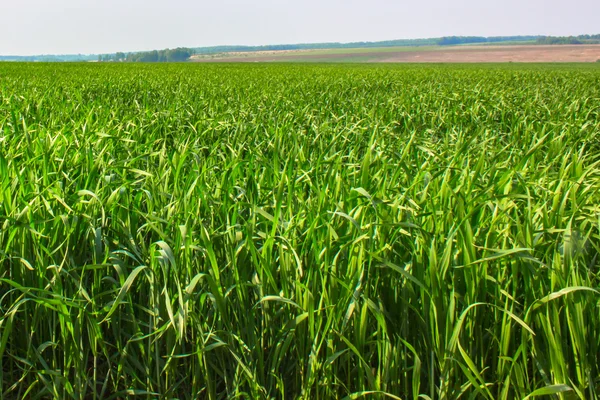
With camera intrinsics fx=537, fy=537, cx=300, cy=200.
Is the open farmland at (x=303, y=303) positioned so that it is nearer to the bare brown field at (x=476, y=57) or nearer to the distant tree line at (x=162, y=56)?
the bare brown field at (x=476, y=57)

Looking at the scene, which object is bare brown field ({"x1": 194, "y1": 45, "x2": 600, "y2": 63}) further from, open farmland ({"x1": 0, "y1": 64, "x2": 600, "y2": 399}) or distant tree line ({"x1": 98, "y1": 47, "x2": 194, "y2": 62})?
open farmland ({"x1": 0, "y1": 64, "x2": 600, "y2": 399})

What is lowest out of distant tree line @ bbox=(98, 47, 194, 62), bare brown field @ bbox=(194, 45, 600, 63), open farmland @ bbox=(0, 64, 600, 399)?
open farmland @ bbox=(0, 64, 600, 399)

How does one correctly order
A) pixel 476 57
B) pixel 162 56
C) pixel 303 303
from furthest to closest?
1. pixel 162 56
2. pixel 476 57
3. pixel 303 303

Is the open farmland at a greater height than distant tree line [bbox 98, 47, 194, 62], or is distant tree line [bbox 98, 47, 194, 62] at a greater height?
distant tree line [bbox 98, 47, 194, 62]

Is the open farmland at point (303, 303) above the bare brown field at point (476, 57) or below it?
below

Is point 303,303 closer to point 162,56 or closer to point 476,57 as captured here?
point 476,57

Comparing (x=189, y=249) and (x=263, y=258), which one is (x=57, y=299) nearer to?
(x=189, y=249)

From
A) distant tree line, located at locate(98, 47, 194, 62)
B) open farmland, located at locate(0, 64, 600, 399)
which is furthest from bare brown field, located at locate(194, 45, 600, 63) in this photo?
open farmland, located at locate(0, 64, 600, 399)

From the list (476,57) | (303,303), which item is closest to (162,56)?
(476,57)

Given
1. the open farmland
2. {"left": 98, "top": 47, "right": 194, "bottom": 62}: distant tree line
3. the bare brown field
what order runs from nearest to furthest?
the open farmland < the bare brown field < {"left": 98, "top": 47, "right": 194, "bottom": 62}: distant tree line

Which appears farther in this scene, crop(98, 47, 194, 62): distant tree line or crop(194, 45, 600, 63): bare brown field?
crop(98, 47, 194, 62): distant tree line

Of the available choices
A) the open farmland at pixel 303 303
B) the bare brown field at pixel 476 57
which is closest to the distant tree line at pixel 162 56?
the bare brown field at pixel 476 57

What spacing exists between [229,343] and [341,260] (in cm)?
44

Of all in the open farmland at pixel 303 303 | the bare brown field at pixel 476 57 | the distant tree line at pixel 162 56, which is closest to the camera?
the open farmland at pixel 303 303
